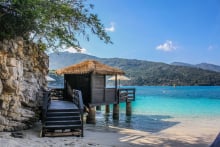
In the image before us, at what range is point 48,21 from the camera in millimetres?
10516

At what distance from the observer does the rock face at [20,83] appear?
29.7ft

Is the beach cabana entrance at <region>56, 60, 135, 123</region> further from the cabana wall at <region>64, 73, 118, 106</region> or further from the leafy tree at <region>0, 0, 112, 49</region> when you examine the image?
the leafy tree at <region>0, 0, 112, 49</region>

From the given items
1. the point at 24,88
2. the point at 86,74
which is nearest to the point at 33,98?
the point at 24,88

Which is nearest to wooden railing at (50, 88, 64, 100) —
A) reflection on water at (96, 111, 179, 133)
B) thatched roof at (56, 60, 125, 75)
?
thatched roof at (56, 60, 125, 75)

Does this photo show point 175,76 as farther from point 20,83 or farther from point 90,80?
point 20,83

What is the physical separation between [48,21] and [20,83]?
8.36ft

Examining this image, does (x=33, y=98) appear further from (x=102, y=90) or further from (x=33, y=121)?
(x=102, y=90)

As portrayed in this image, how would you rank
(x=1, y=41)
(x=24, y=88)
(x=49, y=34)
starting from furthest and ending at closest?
(x=49, y=34) < (x=24, y=88) < (x=1, y=41)

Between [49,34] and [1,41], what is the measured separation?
2.60m

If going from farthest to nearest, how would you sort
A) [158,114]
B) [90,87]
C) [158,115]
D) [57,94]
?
[158,114] < [158,115] < [57,94] < [90,87]

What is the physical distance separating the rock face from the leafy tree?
0.48 m

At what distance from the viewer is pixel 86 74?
1551cm

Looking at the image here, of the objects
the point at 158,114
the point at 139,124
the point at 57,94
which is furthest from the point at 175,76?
the point at 57,94

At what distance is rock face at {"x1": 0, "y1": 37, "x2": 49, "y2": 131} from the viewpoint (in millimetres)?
9055
